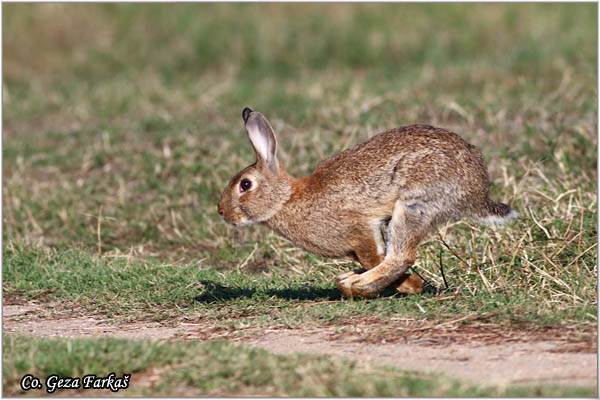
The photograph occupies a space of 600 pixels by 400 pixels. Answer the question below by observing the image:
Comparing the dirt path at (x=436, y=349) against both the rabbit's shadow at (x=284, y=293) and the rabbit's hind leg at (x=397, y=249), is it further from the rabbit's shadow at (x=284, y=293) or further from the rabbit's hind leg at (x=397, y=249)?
the rabbit's shadow at (x=284, y=293)

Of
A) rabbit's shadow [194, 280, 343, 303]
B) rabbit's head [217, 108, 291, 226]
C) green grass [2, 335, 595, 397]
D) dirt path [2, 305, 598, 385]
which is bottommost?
rabbit's shadow [194, 280, 343, 303]

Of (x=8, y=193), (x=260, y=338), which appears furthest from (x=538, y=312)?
(x=8, y=193)

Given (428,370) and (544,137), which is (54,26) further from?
(428,370)

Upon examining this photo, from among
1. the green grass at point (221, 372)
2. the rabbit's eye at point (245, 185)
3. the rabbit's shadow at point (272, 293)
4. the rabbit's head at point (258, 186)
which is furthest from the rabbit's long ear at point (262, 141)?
the green grass at point (221, 372)

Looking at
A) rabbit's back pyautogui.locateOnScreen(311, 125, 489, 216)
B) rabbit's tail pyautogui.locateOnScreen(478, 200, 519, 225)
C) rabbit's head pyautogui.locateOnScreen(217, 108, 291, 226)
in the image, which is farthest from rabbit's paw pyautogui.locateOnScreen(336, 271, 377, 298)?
rabbit's tail pyautogui.locateOnScreen(478, 200, 519, 225)

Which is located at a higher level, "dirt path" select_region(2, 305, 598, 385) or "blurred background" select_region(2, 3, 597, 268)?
"blurred background" select_region(2, 3, 597, 268)

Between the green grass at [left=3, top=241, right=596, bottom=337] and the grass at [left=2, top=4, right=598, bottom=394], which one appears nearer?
the green grass at [left=3, top=241, right=596, bottom=337]

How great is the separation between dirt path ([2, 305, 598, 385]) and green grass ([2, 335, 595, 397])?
0.21m

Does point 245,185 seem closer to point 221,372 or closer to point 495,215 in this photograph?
point 495,215

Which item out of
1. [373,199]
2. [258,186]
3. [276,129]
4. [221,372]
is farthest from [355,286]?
[276,129]

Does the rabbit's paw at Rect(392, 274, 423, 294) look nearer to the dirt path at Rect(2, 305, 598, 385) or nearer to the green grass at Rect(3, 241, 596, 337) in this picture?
the green grass at Rect(3, 241, 596, 337)

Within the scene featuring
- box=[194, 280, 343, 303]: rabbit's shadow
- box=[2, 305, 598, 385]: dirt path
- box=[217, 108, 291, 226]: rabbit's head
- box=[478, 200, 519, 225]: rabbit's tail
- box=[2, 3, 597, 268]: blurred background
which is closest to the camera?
box=[2, 305, 598, 385]: dirt path

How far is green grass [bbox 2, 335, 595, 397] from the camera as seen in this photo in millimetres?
3809

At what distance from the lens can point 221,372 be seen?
4137mm
